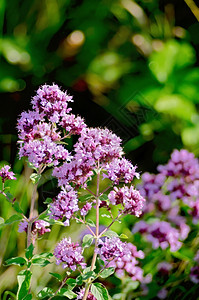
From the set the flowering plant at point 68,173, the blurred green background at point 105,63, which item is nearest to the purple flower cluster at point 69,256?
the flowering plant at point 68,173

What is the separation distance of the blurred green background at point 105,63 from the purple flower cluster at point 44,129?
2.87 feet

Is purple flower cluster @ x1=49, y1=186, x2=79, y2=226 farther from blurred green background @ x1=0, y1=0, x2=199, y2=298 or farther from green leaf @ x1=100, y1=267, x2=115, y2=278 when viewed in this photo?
blurred green background @ x1=0, y1=0, x2=199, y2=298

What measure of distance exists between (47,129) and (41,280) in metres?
0.66

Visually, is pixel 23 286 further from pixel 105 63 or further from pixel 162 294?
pixel 105 63

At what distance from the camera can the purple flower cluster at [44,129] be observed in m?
1.08

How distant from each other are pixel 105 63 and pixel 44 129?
4.08ft

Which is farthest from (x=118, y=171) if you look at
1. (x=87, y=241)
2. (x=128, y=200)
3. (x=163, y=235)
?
(x=163, y=235)

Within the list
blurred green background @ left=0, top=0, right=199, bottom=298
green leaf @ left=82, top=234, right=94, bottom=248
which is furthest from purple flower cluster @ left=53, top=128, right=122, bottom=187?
blurred green background @ left=0, top=0, right=199, bottom=298

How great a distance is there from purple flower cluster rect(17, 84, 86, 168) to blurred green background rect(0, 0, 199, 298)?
87 cm

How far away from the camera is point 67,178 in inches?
44.0

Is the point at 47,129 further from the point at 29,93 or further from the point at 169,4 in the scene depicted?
the point at 169,4

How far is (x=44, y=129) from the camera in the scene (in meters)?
1.15

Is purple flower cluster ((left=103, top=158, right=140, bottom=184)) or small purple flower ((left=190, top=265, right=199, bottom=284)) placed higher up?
purple flower cluster ((left=103, top=158, right=140, bottom=184))

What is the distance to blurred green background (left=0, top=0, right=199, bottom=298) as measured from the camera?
7.09ft
